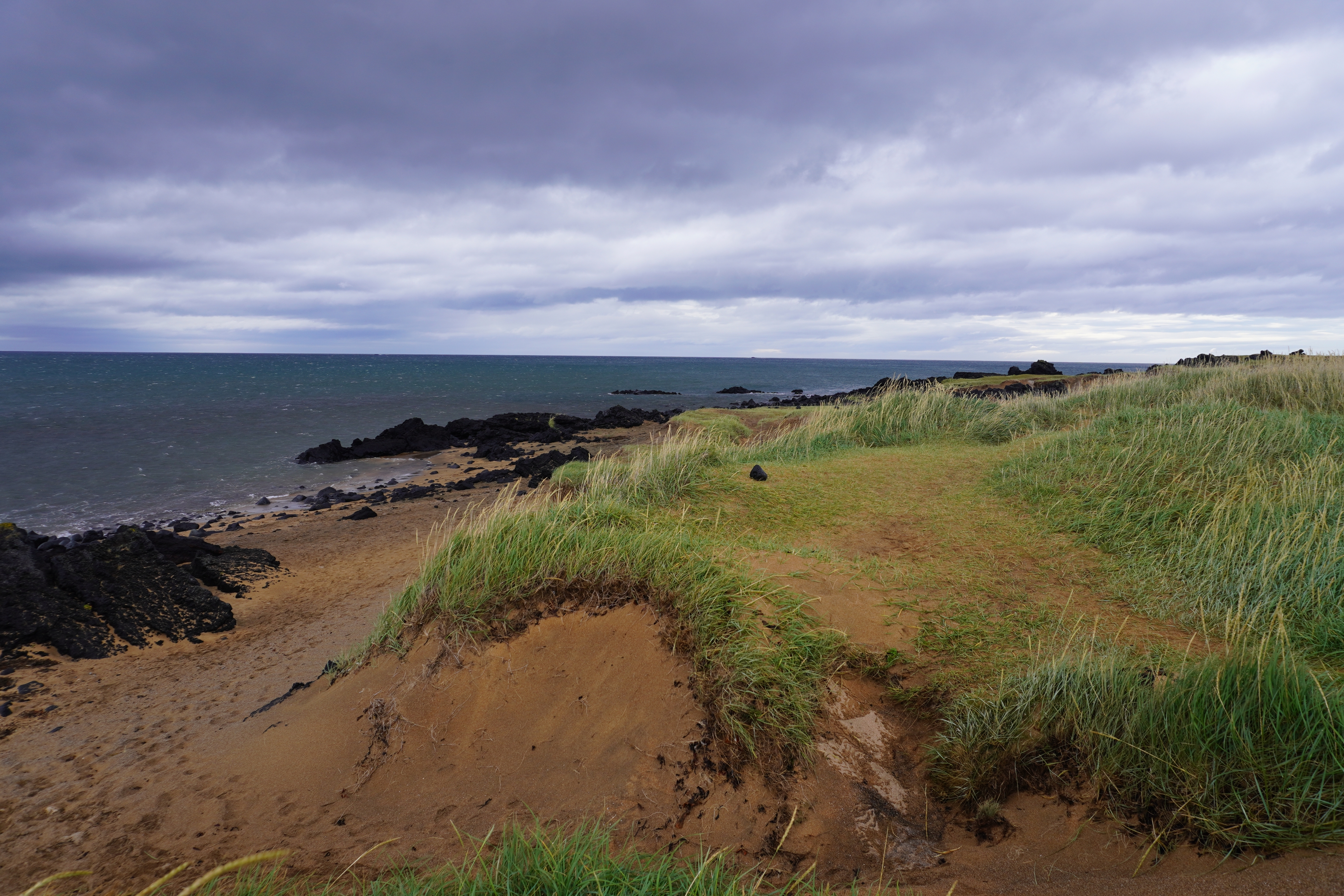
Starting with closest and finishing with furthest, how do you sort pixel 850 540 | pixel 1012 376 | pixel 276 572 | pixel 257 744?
pixel 257 744, pixel 850 540, pixel 276 572, pixel 1012 376

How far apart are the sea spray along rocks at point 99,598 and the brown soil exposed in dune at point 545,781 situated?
5.10 ft

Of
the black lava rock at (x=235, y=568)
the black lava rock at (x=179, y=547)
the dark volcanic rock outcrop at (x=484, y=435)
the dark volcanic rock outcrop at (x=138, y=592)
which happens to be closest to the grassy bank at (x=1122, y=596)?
the dark volcanic rock outcrop at (x=138, y=592)

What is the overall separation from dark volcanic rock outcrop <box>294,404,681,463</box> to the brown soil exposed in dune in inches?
645

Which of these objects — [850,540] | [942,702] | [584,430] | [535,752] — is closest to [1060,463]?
[850,540]

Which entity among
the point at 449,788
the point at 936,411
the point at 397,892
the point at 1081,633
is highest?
the point at 936,411

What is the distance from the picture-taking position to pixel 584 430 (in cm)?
2677

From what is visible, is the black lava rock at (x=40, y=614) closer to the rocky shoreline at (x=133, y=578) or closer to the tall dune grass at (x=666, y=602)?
the rocky shoreline at (x=133, y=578)

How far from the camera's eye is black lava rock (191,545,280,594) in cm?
819

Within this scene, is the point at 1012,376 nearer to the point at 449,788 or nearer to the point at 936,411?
the point at 936,411

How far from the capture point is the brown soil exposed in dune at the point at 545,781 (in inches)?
105

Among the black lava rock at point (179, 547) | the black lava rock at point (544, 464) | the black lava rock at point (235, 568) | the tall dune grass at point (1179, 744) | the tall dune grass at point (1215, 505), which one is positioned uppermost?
the tall dune grass at point (1215, 505)

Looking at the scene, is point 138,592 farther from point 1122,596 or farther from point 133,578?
point 1122,596

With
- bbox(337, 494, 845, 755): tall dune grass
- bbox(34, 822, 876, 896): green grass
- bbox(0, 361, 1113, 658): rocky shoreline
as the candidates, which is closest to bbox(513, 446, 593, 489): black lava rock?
bbox(0, 361, 1113, 658): rocky shoreline

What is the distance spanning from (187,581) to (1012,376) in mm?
36512
